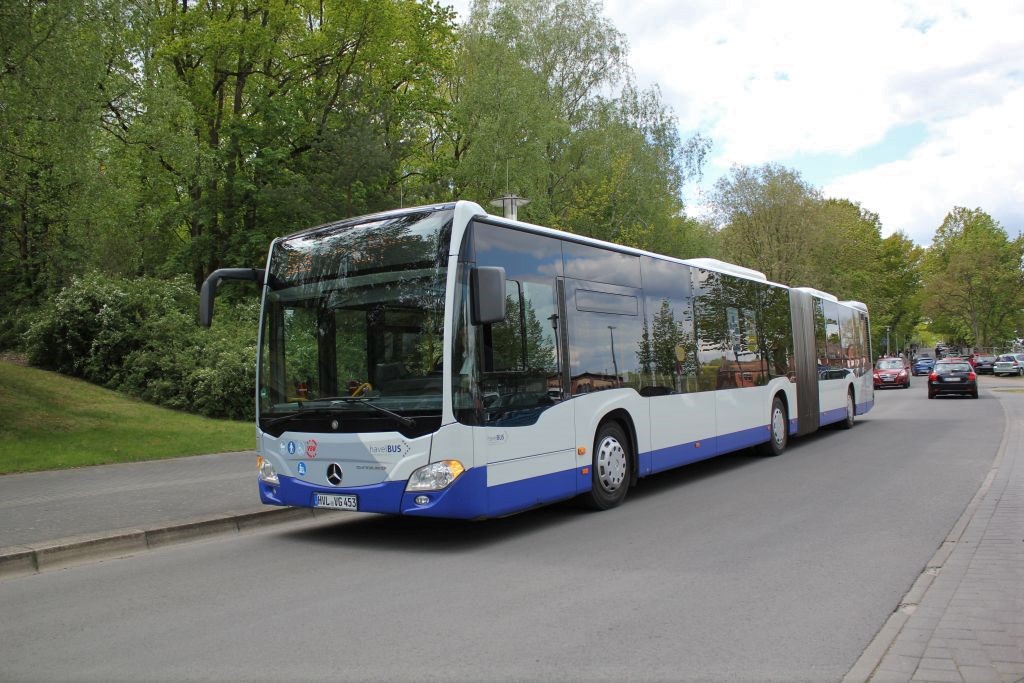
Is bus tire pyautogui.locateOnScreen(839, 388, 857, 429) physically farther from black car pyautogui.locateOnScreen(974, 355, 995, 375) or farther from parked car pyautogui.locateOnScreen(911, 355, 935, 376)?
black car pyautogui.locateOnScreen(974, 355, 995, 375)

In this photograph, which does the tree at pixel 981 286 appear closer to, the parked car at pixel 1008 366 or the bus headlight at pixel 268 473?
the parked car at pixel 1008 366

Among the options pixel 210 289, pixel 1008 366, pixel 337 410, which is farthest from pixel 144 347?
pixel 1008 366

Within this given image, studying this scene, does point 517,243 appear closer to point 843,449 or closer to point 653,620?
point 653,620

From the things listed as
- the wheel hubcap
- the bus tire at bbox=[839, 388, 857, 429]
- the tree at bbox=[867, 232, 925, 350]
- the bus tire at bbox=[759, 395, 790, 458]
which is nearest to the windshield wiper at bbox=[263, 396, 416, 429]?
the wheel hubcap

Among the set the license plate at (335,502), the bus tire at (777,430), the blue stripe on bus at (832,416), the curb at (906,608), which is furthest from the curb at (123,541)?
the blue stripe on bus at (832,416)

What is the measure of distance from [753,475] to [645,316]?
3.28m

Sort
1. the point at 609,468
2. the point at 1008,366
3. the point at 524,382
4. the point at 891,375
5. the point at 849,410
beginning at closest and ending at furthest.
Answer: the point at 524,382 → the point at 609,468 → the point at 849,410 → the point at 891,375 → the point at 1008,366

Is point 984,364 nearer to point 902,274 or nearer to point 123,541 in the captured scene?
point 902,274

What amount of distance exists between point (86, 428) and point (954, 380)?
98.9 ft

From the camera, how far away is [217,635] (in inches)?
196

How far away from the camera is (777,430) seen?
14297mm

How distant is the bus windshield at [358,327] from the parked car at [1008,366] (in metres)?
64.1

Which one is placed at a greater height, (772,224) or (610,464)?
(772,224)

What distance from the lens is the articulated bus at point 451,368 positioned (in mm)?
7188
